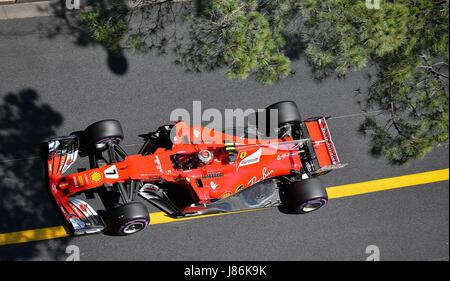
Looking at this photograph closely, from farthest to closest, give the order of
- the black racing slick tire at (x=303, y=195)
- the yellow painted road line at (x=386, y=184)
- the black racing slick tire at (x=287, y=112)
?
the yellow painted road line at (x=386, y=184) < the black racing slick tire at (x=287, y=112) < the black racing slick tire at (x=303, y=195)

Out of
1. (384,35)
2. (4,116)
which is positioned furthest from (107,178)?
(384,35)

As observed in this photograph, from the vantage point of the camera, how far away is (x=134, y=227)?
29.6 ft

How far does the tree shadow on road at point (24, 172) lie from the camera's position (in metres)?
9.33

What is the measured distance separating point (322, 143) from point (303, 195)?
3.38ft

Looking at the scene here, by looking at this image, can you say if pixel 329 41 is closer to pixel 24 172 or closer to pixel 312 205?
pixel 312 205

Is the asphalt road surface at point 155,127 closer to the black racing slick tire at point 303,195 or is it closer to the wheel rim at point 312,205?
the wheel rim at point 312,205

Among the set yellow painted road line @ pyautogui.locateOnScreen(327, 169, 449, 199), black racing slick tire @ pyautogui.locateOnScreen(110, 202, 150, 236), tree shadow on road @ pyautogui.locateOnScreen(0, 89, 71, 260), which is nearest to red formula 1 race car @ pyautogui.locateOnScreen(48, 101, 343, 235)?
black racing slick tire @ pyautogui.locateOnScreen(110, 202, 150, 236)

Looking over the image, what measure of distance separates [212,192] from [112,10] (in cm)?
403

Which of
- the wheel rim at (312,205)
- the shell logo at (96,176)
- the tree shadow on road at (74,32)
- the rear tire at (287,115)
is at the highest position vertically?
the tree shadow on road at (74,32)

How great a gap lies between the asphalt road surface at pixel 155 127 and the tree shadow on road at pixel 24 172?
0.06ft

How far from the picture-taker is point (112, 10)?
10211mm

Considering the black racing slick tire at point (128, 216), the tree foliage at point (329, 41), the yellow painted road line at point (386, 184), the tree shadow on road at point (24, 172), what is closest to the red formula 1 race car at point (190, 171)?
the black racing slick tire at point (128, 216)

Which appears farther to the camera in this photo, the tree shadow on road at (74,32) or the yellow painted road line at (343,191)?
the tree shadow on road at (74,32)
